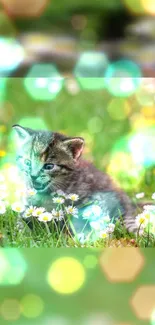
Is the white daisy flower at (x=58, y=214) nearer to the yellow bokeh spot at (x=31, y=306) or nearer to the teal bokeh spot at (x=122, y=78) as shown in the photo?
the yellow bokeh spot at (x=31, y=306)

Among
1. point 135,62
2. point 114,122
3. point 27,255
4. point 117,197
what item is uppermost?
point 135,62

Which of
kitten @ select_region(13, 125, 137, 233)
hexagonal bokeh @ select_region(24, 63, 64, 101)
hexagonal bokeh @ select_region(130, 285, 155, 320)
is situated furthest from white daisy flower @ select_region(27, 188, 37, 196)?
hexagonal bokeh @ select_region(130, 285, 155, 320)

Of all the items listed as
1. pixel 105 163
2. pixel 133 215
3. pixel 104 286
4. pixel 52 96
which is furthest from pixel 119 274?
pixel 52 96

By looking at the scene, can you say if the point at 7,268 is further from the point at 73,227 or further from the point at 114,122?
the point at 114,122

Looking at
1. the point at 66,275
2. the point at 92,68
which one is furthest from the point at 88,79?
the point at 66,275

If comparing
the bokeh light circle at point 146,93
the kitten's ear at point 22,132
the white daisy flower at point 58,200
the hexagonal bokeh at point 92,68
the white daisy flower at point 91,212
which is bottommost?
the white daisy flower at point 91,212

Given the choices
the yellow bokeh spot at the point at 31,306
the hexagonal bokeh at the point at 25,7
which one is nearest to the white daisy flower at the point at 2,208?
the yellow bokeh spot at the point at 31,306
